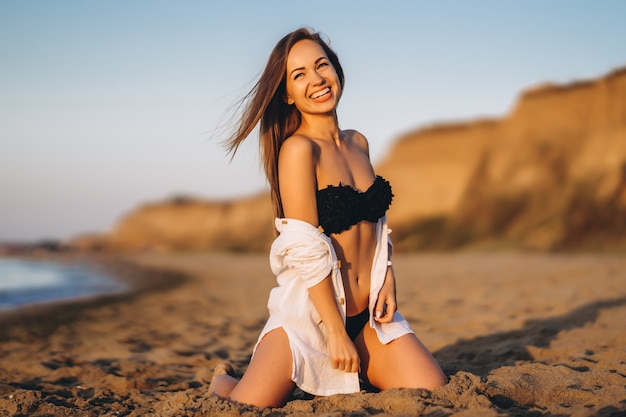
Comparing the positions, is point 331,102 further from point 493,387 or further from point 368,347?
point 493,387

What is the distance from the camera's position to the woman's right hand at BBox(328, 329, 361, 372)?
9.02 ft

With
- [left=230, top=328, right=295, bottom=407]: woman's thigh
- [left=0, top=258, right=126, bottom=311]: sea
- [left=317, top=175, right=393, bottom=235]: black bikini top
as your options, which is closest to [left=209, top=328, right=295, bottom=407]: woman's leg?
[left=230, top=328, right=295, bottom=407]: woman's thigh

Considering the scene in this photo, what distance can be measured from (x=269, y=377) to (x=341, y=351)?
345mm

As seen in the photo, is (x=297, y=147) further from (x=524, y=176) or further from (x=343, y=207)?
(x=524, y=176)

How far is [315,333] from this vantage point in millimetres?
2795

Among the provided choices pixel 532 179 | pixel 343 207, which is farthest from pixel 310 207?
pixel 532 179

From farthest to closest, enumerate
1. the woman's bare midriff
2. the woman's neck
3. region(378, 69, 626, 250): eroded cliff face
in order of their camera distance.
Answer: region(378, 69, 626, 250): eroded cliff face, the woman's neck, the woman's bare midriff

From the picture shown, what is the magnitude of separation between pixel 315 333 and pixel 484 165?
16749mm

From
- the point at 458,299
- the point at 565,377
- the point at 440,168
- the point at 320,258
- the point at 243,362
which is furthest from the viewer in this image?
the point at 440,168

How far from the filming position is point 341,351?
275 centimetres

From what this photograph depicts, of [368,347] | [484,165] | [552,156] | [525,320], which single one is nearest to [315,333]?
[368,347]

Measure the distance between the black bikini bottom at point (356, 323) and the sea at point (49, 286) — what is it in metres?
6.12

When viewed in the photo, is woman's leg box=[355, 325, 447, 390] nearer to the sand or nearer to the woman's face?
the sand

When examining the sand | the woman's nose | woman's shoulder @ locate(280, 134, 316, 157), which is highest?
the woman's nose
